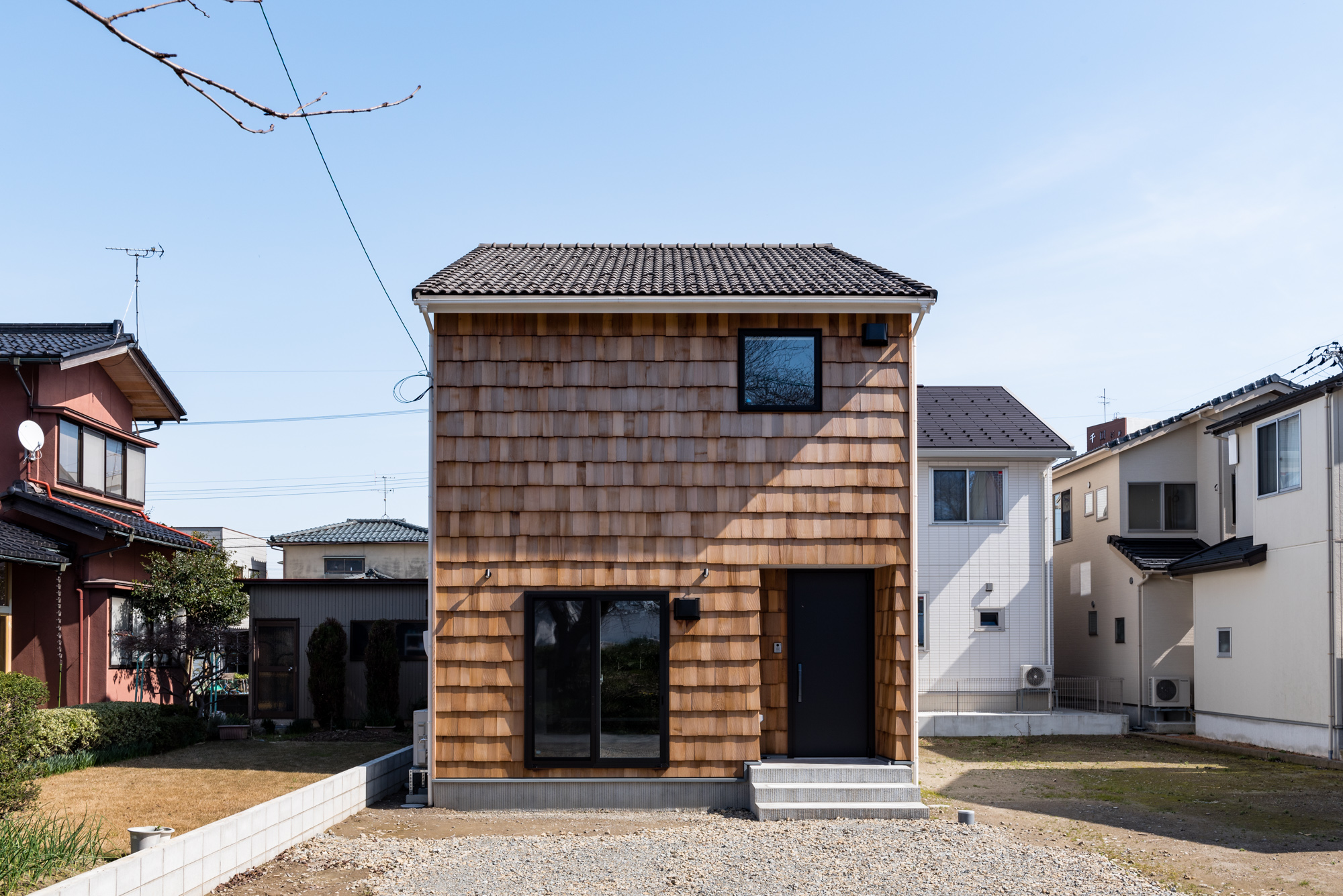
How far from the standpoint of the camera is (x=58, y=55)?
4.86 m

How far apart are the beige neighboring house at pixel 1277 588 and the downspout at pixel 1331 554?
1 centimetres

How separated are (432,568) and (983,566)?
12.0 metres

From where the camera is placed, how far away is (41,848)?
23.0 ft

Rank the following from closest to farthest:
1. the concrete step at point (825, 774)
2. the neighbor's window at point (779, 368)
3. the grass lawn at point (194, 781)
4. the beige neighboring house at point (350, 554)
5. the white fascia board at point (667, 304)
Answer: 1. the grass lawn at point (194, 781)
2. the concrete step at point (825, 774)
3. the white fascia board at point (667, 304)
4. the neighbor's window at point (779, 368)
5. the beige neighboring house at point (350, 554)

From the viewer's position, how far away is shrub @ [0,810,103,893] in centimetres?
646

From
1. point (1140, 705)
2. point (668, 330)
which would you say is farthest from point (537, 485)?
point (1140, 705)

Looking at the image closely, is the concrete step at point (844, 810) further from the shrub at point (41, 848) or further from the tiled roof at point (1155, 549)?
the tiled roof at point (1155, 549)

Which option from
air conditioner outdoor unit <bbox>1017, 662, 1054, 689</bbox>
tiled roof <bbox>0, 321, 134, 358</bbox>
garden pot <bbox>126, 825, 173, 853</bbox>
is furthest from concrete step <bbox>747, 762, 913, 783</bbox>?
tiled roof <bbox>0, 321, 134, 358</bbox>

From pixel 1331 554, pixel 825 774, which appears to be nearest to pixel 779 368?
pixel 825 774

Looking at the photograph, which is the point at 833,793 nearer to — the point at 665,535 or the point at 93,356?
the point at 665,535

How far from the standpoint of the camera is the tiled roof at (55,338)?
15898 millimetres

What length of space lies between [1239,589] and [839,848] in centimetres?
1068

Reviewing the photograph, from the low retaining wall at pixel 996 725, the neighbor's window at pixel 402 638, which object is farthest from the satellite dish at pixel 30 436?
the low retaining wall at pixel 996 725

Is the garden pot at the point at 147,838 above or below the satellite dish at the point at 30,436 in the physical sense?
below
